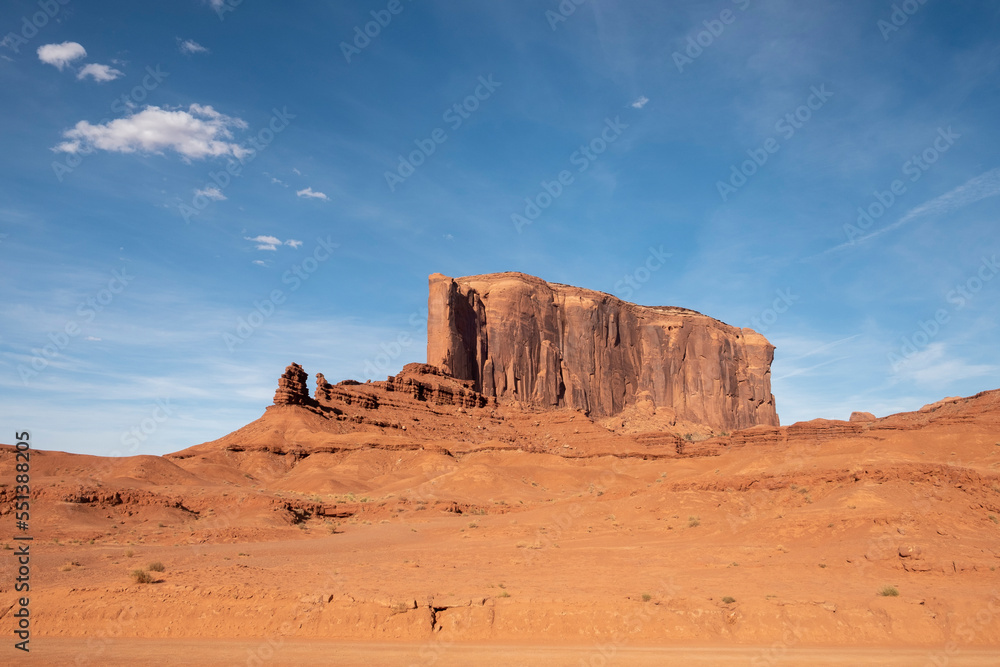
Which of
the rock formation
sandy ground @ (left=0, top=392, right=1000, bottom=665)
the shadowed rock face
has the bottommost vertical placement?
sandy ground @ (left=0, top=392, right=1000, bottom=665)

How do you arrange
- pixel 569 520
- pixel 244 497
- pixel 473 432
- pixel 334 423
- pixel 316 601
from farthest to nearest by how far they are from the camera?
pixel 473 432, pixel 334 423, pixel 244 497, pixel 569 520, pixel 316 601

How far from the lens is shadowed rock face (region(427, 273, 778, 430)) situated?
112 meters

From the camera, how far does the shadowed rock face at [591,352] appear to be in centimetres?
11175

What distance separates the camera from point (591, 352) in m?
128

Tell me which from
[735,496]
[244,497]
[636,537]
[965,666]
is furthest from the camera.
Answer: [244,497]

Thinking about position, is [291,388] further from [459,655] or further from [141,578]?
[459,655]

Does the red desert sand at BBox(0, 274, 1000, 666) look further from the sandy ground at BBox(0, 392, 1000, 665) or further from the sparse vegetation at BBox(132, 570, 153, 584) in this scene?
the sparse vegetation at BBox(132, 570, 153, 584)

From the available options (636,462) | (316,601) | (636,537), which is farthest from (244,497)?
(636,462)

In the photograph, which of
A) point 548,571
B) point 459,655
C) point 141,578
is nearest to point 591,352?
point 548,571

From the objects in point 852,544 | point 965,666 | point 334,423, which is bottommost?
point 965,666

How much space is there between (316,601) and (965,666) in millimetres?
11544

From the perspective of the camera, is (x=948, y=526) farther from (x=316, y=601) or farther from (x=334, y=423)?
(x=334, y=423)

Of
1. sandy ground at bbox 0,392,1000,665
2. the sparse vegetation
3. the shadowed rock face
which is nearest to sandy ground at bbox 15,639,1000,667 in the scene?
sandy ground at bbox 0,392,1000,665

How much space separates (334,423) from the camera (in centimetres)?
6975
